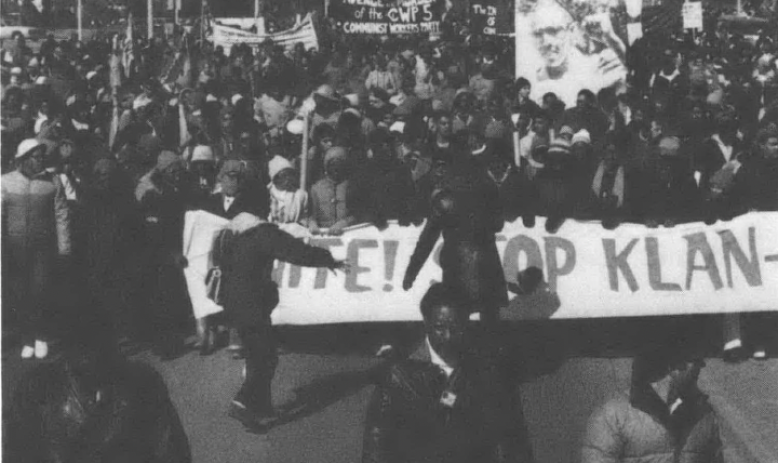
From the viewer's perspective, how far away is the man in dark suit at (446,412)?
15.6ft

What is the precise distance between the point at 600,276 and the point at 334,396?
2072 millimetres

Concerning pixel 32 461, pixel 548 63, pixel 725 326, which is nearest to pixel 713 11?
pixel 548 63

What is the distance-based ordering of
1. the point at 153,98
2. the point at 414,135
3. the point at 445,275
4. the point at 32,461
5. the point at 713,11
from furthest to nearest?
the point at 713,11 → the point at 153,98 → the point at 414,135 → the point at 445,275 → the point at 32,461

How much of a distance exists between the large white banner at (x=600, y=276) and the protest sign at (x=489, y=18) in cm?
1042

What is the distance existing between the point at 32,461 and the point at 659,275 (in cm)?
549

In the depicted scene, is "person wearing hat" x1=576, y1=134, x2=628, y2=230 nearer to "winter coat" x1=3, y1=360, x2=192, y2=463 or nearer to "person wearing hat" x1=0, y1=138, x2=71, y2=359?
"person wearing hat" x1=0, y1=138, x2=71, y2=359

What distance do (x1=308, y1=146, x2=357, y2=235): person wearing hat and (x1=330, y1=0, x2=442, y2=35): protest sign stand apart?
9.26 m

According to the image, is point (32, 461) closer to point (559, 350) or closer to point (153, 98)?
point (559, 350)

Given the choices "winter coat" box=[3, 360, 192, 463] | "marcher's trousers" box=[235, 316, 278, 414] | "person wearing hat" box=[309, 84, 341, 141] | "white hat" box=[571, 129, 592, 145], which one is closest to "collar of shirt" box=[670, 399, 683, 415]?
"winter coat" box=[3, 360, 192, 463]

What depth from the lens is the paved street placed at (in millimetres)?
7691

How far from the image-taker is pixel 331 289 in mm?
9305

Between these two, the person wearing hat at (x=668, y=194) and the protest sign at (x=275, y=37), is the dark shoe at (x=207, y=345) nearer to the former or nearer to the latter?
the person wearing hat at (x=668, y=194)

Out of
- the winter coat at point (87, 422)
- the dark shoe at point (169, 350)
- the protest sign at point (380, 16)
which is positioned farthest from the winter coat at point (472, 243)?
the protest sign at point (380, 16)

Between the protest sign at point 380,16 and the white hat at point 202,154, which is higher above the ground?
the protest sign at point 380,16
